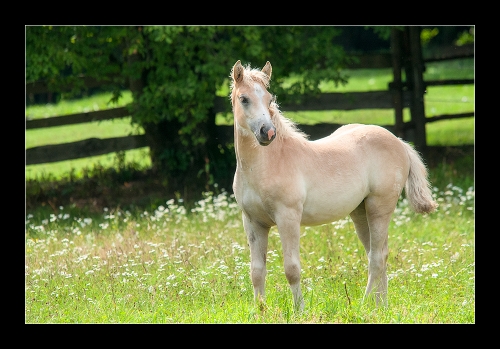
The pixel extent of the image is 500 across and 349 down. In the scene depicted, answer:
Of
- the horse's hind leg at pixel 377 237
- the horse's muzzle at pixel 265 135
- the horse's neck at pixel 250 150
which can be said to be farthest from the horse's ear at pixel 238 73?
the horse's hind leg at pixel 377 237

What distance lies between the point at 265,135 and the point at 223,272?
197 cm

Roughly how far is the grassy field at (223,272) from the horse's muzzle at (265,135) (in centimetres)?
143

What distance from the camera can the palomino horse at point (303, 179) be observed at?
213 inches

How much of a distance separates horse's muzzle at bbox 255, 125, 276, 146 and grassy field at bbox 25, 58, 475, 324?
1.43 meters

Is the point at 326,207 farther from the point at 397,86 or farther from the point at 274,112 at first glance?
the point at 397,86

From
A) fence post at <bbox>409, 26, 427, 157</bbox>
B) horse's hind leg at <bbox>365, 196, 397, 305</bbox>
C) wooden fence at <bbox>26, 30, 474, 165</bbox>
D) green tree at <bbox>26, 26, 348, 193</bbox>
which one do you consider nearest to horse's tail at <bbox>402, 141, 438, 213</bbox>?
horse's hind leg at <bbox>365, 196, 397, 305</bbox>

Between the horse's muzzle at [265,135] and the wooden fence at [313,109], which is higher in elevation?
the wooden fence at [313,109]

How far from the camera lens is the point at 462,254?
7336mm

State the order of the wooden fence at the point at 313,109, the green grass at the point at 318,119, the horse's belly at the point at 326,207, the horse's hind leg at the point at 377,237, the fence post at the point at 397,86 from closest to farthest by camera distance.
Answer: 1. the horse's belly at the point at 326,207
2. the horse's hind leg at the point at 377,237
3. the wooden fence at the point at 313,109
4. the fence post at the point at 397,86
5. the green grass at the point at 318,119

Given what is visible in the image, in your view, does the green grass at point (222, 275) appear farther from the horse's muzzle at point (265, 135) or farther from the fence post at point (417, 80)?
the fence post at point (417, 80)

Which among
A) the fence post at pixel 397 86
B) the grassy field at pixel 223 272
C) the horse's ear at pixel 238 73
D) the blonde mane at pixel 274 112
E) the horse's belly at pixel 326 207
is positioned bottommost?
the grassy field at pixel 223 272

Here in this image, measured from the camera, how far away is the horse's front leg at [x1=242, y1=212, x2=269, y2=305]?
569cm

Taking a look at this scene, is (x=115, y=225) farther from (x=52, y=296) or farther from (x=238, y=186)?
(x=238, y=186)

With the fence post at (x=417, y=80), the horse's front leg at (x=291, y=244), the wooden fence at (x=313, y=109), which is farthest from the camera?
the fence post at (x=417, y=80)
